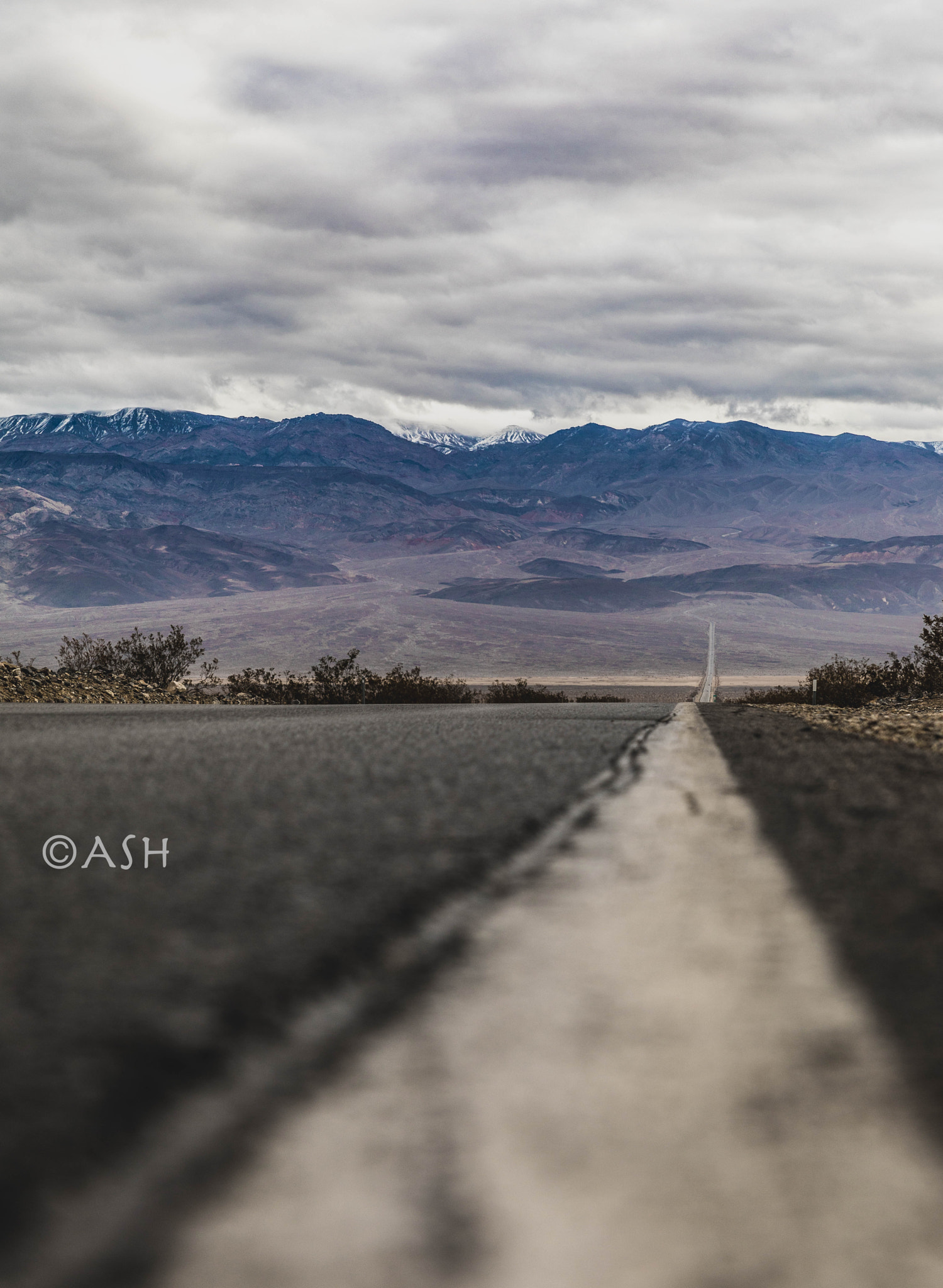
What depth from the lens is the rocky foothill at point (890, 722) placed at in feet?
30.1

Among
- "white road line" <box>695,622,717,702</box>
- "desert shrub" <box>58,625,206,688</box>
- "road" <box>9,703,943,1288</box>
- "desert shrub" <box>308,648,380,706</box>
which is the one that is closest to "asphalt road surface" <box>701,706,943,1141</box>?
"road" <box>9,703,943,1288</box>

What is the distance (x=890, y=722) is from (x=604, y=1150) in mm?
10250

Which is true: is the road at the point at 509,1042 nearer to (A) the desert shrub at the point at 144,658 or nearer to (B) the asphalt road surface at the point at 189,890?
(B) the asphalt road surface at the point at 189,890

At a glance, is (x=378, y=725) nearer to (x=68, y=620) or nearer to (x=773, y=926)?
(x=773, y=926)

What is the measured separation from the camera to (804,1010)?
2.28m

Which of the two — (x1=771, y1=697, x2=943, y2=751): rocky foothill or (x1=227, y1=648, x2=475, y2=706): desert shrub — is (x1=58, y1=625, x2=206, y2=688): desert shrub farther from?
(x1=771, y1=697, x2=943, y2=751): rocky foothill

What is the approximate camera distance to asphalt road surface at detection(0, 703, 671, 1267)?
1.82 meters

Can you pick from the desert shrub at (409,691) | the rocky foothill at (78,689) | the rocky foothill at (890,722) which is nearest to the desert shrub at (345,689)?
the desert shrub at (409,691)

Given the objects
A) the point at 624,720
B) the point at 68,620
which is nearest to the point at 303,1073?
the point at 624,720

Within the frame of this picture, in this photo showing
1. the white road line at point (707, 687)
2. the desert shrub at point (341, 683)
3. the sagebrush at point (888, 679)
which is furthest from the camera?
the white road line at point (707, 687)

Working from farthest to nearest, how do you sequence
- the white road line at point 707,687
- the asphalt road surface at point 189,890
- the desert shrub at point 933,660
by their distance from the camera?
1. the white road line at point 707,687
2. the desert shrub at point 933,660
3. the asphalt road surface at point 189,890

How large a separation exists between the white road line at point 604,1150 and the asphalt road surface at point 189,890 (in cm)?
29

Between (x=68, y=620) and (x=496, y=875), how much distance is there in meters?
177

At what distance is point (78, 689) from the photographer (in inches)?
775
